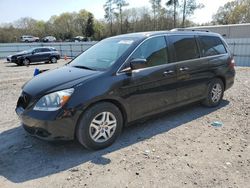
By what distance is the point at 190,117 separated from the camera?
17.1 ft

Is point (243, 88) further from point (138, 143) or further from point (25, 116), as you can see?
point (25, 116)

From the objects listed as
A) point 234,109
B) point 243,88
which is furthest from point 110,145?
point 243,88

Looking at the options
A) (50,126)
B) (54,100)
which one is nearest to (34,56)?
(54,100)

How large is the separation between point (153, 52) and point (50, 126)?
2.19 m

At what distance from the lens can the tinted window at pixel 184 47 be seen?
15.8ft

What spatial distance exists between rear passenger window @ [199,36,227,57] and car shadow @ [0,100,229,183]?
166 cm

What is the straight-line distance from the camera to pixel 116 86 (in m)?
3.84

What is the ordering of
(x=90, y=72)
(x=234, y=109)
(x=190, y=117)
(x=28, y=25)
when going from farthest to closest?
(x=28, y=25)
(x=234, y=109)
(x=190, y=117)
(x=90, y=72)

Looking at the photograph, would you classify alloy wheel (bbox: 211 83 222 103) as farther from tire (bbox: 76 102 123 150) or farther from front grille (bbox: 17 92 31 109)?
front grille (bbox: 17 92 31 109)

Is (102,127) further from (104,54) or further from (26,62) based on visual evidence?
(26,62)

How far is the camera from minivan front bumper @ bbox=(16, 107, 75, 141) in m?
3.41

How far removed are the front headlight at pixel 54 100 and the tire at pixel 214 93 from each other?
3379mm

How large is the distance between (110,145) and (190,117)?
80.9 inches

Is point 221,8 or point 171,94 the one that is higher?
point 221,8
